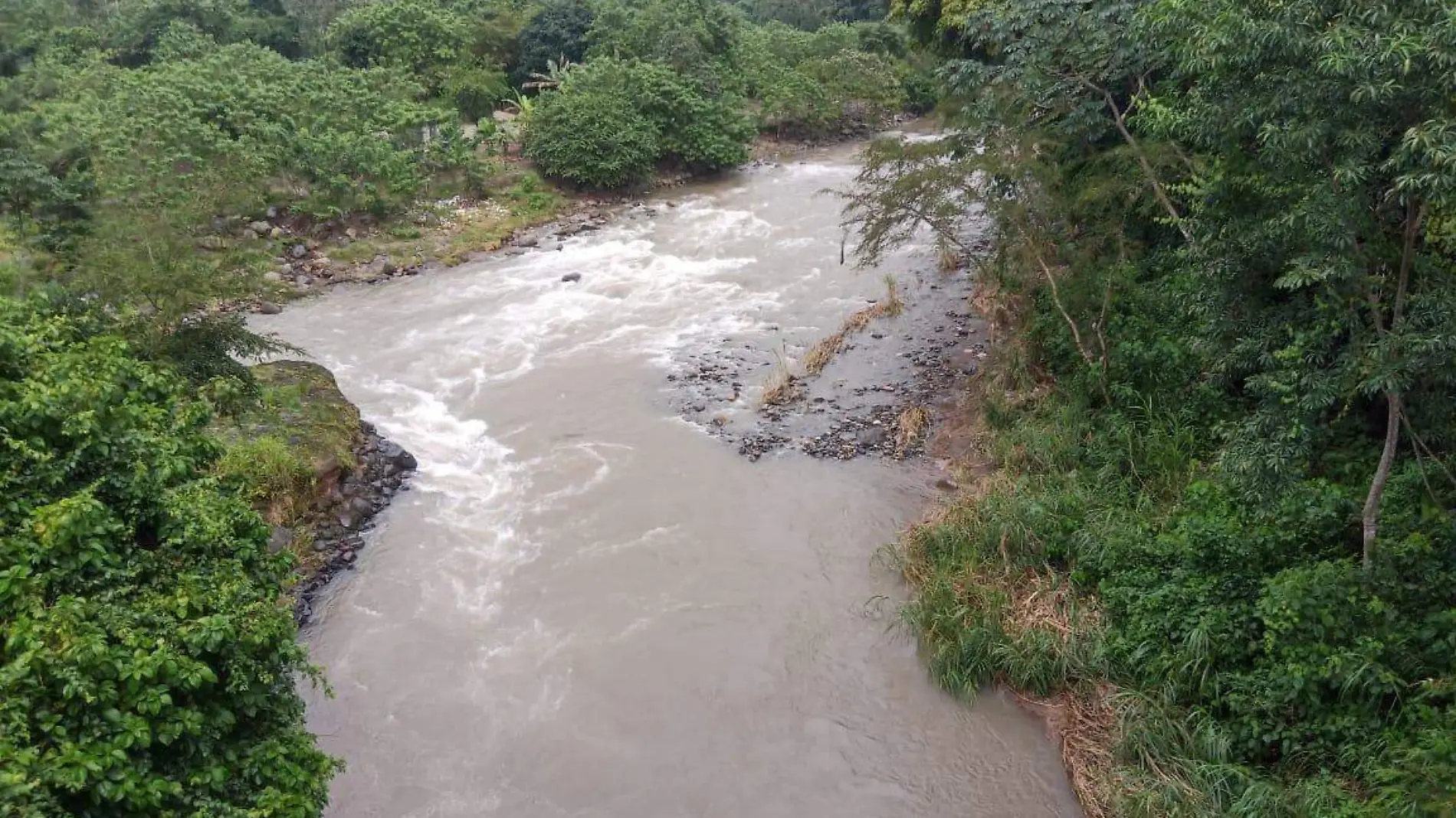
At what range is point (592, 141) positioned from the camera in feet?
86.8

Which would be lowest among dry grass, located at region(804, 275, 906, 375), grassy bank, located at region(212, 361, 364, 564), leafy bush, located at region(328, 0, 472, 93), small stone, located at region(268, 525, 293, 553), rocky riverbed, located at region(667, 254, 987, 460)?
rocky riverbed, located at region(667, 254, 987, 460)

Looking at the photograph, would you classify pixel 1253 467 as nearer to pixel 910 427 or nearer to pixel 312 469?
pixel 910 427

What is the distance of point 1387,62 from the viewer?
19.0ft

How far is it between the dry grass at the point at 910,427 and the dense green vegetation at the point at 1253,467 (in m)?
1.48

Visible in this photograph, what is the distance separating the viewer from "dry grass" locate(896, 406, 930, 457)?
13664mm

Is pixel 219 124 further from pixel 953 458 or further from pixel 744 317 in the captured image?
pixel 953 458

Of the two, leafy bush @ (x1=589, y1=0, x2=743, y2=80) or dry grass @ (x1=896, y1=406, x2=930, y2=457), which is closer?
dry grass @ (x1=896, y1=406, x2=930, y2=457)

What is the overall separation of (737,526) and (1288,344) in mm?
6629

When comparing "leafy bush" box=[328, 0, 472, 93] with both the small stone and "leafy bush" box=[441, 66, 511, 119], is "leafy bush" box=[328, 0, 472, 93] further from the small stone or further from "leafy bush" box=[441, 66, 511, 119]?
the small stone

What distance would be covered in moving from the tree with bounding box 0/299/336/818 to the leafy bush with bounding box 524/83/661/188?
20.1m

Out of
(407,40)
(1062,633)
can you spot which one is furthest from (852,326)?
(407,40)

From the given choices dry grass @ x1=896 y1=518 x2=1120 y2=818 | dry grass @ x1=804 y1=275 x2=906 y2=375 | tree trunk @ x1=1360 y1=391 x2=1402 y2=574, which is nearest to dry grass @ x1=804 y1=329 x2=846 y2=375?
dry grass @ x1=804 y1=275 x2=906 y2=375

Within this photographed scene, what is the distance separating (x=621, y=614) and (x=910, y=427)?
18.5ft

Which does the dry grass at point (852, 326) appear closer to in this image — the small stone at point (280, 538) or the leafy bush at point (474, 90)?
the small stone at point (280, 538)
